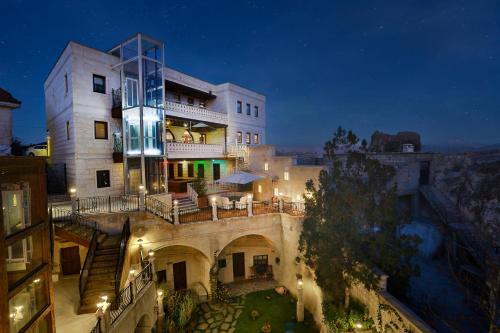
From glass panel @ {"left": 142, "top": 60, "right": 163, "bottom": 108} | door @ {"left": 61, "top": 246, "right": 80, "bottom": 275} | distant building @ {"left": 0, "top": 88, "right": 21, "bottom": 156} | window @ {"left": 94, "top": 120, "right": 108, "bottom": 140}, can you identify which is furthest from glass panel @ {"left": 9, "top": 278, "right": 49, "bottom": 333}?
glass panel @ {"left": 142, "top": 60, "right": 163, "bottom": 108}

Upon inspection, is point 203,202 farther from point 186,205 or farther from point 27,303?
point 27,303

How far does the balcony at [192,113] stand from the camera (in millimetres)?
18500

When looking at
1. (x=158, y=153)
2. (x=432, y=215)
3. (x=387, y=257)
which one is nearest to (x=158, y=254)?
(x=158, y=153)

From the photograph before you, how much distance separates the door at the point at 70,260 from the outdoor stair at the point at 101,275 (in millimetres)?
3427

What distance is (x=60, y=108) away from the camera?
1680cm

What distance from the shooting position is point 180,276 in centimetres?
1666

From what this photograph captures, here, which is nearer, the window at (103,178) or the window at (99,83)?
the window at (99,83)

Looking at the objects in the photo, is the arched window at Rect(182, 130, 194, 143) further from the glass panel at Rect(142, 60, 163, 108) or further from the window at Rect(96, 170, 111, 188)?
the window at Rect(96, 170, 111, 188)

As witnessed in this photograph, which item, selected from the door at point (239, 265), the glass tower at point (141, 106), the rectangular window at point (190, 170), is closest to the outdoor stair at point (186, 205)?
the glass tower at point (141, 106)

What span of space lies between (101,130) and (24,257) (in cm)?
1192

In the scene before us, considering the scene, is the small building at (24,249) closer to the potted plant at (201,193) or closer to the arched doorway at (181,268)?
Answer: the arched doorway at (181,268)

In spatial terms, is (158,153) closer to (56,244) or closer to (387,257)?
(56,244)

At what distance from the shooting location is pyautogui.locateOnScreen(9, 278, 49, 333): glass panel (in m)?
5.40

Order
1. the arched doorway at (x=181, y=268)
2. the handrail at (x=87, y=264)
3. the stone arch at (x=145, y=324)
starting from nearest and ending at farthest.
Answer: the handrail at (x=87, y=264) → the stone arch at (x=145, y=324) → the arched doorway at (x=181, y=268)
